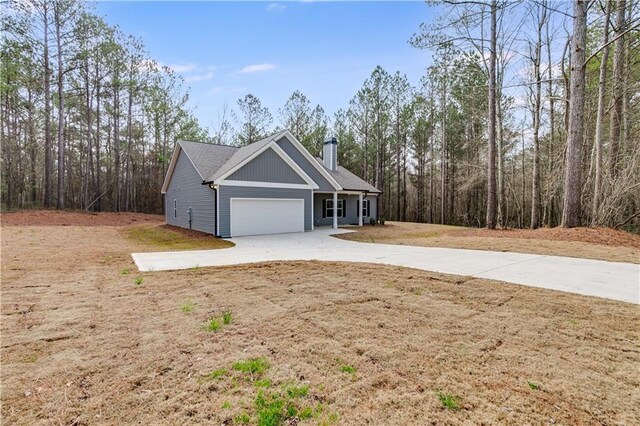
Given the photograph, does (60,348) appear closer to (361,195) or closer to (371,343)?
(371,343)

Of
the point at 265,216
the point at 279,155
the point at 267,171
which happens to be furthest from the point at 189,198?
the point at 279,155

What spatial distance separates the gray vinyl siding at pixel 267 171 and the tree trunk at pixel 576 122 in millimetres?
10799

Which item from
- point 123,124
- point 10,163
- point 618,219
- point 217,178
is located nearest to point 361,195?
point 217,178

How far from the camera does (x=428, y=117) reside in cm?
2648

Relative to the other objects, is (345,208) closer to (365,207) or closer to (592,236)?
(365,207)

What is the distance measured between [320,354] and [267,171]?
11943mm

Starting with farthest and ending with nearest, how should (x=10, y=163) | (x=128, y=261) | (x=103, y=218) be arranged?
(x=10, y=163) < (x=103, y=218) < (x=128, y=261)

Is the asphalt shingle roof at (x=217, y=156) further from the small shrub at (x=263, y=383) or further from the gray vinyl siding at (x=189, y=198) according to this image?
the small shrub at (x=263, y=383)

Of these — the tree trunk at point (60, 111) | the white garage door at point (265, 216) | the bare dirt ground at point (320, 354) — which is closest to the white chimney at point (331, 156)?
the white garage door at point (265, 216)

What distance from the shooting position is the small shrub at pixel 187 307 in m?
3.92

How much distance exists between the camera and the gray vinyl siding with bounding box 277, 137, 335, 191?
54.1 ft

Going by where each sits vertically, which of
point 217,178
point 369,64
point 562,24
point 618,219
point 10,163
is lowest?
point 618,219

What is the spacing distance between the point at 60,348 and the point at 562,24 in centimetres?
2266

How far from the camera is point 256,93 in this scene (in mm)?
27562
